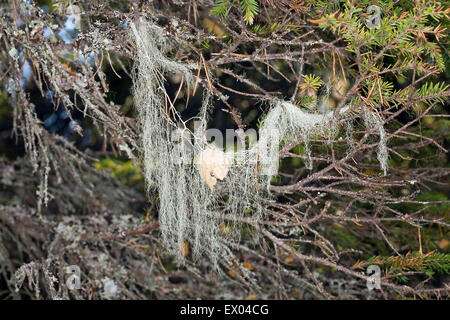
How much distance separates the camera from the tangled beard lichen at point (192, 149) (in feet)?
5.35

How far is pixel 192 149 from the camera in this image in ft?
5.64

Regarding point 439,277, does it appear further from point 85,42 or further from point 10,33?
point 10,33

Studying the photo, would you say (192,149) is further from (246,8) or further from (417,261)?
(417,261)

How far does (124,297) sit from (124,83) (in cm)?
123

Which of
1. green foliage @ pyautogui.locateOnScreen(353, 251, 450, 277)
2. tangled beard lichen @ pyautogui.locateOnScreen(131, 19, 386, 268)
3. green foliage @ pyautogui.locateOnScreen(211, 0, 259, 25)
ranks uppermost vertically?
green foliage @ pyautogui.locateOnScreen(211, 0, 259, 25)

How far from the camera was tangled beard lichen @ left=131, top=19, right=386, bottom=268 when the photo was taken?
1.63 metres

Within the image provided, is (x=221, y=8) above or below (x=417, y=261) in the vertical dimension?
above

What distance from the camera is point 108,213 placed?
2.89 metres

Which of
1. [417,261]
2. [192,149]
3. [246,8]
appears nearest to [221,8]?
[246,8]

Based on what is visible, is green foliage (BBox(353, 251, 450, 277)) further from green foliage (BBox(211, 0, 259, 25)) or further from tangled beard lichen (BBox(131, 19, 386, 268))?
green foliage (BBox(211, 0, 259, 25))

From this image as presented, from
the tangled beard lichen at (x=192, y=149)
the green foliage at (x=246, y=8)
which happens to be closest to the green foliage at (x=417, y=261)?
the tangled beard lichen at (x=192, y=149)

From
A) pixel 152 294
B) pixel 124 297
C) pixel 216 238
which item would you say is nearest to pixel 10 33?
pixel 216 238

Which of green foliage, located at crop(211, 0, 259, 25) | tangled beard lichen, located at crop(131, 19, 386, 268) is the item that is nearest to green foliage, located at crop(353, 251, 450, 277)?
tangled beard lichen, located at crop(131, 19, 386, 268)

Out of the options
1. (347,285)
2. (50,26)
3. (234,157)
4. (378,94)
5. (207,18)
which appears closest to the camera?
(378,94)
